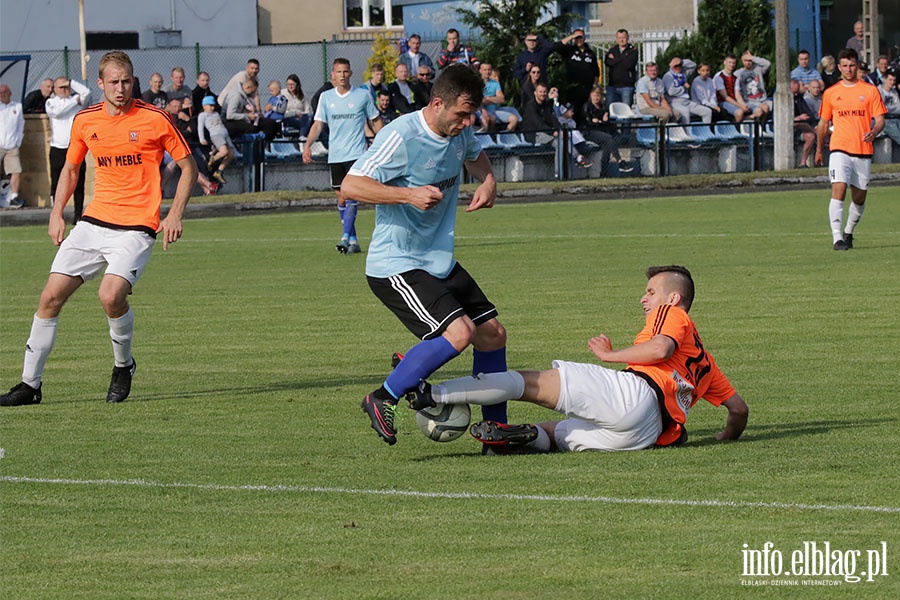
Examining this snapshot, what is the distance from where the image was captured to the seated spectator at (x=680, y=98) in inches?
1374

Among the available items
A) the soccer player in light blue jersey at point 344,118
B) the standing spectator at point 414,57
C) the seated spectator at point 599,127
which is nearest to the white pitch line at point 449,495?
the soccer player in light blue jersey at point 344,118

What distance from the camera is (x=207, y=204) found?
30250 millimetres

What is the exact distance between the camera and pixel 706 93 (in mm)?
35219

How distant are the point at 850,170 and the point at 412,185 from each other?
41.0 feet

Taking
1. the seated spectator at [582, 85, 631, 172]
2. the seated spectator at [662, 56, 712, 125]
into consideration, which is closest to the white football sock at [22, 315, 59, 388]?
the seated spectator at [582, 85, 631, 172]

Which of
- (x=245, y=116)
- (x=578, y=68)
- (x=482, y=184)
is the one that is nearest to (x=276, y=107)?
(x=245, y=116)

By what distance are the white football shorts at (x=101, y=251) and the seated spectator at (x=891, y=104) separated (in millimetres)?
27647

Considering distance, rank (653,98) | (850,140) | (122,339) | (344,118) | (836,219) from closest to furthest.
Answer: (122,339), (836,219), (850,140), (344,118), (653,98)

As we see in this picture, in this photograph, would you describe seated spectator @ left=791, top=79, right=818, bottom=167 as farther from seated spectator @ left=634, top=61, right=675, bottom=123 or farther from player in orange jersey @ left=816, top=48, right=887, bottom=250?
player in orange jersey @ left=816, top=48, right=887, bottom=250

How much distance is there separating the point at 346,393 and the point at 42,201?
2278 cm

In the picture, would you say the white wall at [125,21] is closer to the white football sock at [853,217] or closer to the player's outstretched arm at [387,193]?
the white football sock at [853,217]

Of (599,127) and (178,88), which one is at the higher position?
(178,88)

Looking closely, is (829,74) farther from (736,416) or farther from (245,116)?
(736,416)

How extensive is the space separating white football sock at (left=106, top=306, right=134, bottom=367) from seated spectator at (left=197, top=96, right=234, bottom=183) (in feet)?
67.8
